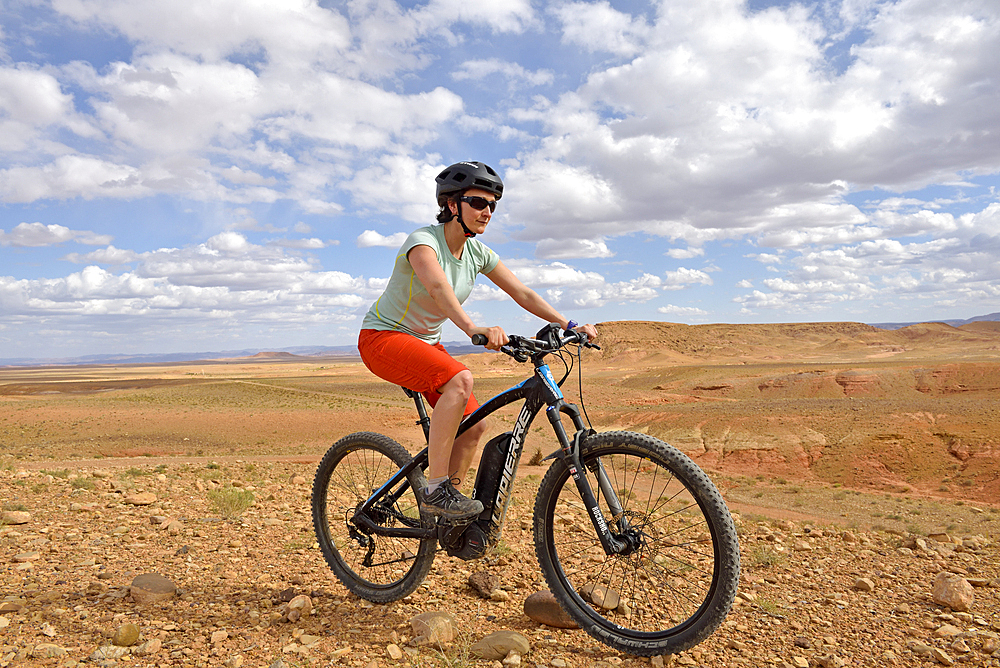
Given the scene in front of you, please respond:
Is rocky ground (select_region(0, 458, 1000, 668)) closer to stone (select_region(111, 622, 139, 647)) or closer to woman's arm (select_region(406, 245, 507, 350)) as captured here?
stone (select_region(111, 622, 139, 647))

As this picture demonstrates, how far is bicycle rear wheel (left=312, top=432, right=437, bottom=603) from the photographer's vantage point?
4184 mm

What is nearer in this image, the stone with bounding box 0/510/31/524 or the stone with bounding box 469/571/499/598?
the stone with bounding box 469/571/499/598

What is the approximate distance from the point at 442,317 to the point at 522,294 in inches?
23.7

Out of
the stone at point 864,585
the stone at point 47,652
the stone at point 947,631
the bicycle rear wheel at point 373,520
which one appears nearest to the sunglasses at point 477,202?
the bicycle rear wheel at point 373,520

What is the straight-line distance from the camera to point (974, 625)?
12.8ft

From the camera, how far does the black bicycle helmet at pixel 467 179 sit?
373 centimetres

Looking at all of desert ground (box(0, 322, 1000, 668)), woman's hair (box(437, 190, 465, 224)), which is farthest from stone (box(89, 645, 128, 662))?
woman's hair (box(437, 190, 465, 224))

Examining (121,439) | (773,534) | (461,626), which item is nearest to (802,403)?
(773,534)

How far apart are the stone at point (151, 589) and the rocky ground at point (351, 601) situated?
→ 30 mm

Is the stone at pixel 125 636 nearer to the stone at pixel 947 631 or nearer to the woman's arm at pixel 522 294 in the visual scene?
the woman's arm at pixel 522 294

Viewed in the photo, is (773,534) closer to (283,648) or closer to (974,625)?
(974,625)

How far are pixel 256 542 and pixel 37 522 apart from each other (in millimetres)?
2456

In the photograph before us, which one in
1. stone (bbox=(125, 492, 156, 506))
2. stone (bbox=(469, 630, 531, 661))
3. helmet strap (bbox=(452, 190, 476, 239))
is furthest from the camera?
stone (bbox=(125, 492, 156, 506))

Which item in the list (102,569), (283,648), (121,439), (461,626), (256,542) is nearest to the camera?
(283,648)
